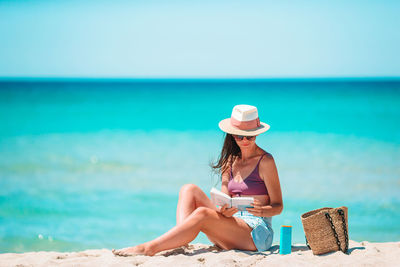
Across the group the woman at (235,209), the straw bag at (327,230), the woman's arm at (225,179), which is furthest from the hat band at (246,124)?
the straw bag at (327,230)

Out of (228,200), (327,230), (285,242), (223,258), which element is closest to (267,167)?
(228,200)

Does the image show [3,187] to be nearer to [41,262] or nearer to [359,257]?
[41,262]

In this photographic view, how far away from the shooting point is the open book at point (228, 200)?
4.23m

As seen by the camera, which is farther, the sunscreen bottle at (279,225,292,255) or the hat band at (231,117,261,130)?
the hat band at (231,117,261,130)

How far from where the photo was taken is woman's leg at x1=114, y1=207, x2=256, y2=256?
434 centimetres

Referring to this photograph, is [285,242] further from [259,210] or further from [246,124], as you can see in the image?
[246,124]

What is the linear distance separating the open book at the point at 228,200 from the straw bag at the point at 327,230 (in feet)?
1.59

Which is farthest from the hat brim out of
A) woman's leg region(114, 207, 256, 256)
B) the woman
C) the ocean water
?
the ocean water

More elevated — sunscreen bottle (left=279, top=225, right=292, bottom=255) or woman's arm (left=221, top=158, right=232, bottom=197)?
woman's arm (left=221, top=158, right=232, bottom=197)

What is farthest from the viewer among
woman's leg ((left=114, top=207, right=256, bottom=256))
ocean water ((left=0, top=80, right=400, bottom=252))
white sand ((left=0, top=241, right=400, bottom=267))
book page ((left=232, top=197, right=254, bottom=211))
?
ocean water ((left=0, top=80, right=400, bottom=252))

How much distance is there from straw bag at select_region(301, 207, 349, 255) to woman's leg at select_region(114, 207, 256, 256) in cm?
62

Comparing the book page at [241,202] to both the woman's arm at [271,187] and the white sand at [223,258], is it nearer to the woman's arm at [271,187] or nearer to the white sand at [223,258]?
the woman's arm at [271,187]

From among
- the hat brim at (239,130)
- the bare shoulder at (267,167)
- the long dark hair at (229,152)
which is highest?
the hat brim at (239,130)

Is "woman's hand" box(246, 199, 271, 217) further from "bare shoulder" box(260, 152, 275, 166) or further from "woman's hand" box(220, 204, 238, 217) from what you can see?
"bare shoulder" box(260, 152, 275, 166)
